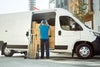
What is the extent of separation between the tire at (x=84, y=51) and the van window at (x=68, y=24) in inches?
34.0

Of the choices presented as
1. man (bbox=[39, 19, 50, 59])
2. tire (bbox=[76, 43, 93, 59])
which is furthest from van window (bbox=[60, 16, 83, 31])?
man (bbox=[39, 19, 50, 59])

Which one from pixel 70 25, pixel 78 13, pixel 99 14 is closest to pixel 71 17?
pixel 70 25

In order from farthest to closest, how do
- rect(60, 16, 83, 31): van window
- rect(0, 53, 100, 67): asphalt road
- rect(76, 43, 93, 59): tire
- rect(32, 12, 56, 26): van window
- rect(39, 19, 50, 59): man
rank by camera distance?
1. rect(32, 12, 56, 26): van window
2. rect(60, 16, 83, 31): van window
3. rect(39, 19, 50, 59): man
4. rect(76, 43, 93, 59): tire
5. rect(0, 53, 100, 67): asphalt road

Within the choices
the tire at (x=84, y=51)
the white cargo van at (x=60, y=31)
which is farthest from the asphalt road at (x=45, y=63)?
the white cargo van at (x=60, y=31)

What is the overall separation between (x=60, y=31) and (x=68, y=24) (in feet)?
1.65

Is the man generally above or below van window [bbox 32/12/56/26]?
below

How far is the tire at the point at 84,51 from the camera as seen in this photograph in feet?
54.2

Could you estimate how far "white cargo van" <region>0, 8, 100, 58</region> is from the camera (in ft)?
54.8

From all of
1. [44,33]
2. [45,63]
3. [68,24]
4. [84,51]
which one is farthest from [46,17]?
[45,63]

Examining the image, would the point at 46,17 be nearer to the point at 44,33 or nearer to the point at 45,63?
the point at 44,33

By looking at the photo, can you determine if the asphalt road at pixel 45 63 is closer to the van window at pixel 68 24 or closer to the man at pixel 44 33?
the man at pixel 44 33

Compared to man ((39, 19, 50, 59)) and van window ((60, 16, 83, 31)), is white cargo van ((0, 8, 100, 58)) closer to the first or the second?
van window ((60, 16, 83, 31))

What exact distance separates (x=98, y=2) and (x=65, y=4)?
2173 cm

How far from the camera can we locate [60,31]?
17.4 m
